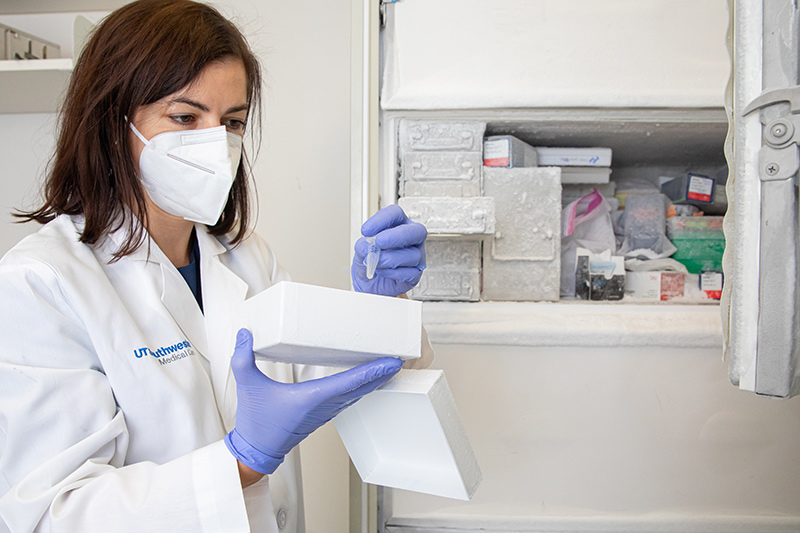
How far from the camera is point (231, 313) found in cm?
94

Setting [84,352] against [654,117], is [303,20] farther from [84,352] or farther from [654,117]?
[84,352]

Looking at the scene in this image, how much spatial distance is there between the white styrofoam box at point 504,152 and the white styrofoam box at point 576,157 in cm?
9

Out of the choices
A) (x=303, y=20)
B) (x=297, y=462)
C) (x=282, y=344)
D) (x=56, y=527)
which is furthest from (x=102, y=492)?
(x=303, y=20)

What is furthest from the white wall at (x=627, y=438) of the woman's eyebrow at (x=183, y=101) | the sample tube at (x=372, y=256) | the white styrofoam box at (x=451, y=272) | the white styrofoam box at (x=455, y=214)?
the woman's eyebrow at (x=183, y=101)

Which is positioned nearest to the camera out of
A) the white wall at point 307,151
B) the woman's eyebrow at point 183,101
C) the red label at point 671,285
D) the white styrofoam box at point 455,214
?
the woman's eyebrow at point 183,101

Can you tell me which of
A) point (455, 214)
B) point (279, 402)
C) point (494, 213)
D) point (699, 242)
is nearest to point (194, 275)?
point (279, 402)

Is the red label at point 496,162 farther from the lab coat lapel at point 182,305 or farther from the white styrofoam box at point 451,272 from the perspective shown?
the lab coat lapel at point 182,305

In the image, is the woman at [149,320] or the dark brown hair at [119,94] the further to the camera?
the dark brown hair at [119,94]

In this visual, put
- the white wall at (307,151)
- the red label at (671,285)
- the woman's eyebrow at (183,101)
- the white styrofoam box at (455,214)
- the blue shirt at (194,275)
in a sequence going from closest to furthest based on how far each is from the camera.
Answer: the woman's eyebrow at (183,101)
the blue shirt at (194,275)
the white styrofoam box at (455,214)
the red label at (671,285)
the white wall at (307,151)

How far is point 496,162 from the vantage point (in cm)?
133

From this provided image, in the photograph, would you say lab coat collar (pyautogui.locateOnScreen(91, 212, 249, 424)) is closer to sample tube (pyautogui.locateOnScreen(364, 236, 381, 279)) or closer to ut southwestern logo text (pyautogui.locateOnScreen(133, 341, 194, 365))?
ut southwestern logo text (pyautogui.locateOnScreen(133, 341, 194, 365))

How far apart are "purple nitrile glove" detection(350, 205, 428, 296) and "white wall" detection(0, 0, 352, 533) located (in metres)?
0.58

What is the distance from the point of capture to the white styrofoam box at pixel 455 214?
1.22 meters

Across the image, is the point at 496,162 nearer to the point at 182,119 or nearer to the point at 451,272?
the point at 451,272
